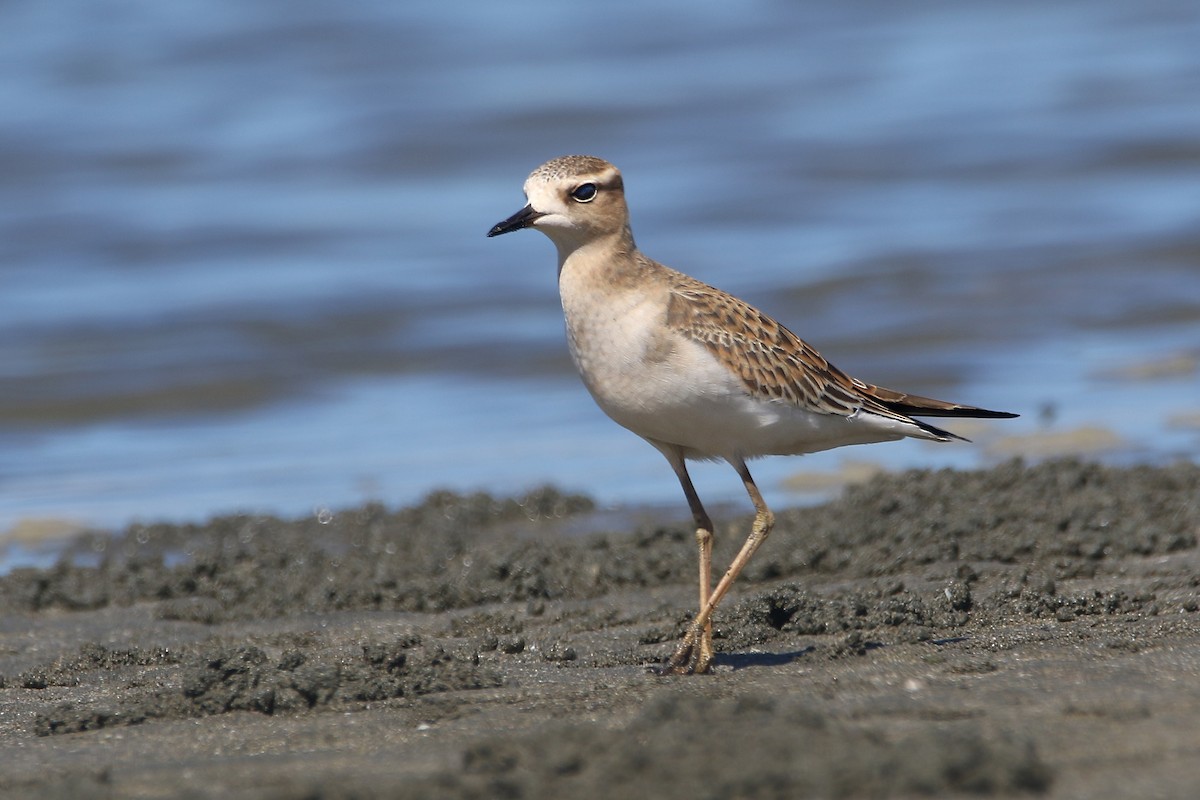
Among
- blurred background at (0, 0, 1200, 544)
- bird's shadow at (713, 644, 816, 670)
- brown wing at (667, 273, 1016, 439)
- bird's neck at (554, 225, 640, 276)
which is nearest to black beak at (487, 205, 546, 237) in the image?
bird's neck at (554, 225, 640, 276)

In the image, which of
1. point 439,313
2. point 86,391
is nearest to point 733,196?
point 439,313

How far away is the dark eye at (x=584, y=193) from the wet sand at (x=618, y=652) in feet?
5.17

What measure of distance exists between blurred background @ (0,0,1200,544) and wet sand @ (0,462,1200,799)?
4.55 ft

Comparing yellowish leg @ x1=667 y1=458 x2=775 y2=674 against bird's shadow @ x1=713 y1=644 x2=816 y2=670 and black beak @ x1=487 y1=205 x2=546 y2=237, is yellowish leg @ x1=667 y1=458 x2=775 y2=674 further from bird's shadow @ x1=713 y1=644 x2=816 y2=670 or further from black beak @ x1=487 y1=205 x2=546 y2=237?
black beak @ x1=487 y1=205 x2=546 y2=237

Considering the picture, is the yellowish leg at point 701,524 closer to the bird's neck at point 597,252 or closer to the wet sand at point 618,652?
the wet sand at point 618,652

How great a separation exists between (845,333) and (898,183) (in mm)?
5881

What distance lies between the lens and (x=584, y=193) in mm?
5590

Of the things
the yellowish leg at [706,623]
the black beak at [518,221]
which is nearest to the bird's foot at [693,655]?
the yellowish leg at [706,623]

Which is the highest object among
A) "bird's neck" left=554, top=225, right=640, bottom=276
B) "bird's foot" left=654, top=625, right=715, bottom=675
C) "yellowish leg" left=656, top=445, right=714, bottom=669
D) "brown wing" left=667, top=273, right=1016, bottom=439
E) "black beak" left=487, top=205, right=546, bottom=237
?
"black beak" left=487, top=205, right=546, bottom=237

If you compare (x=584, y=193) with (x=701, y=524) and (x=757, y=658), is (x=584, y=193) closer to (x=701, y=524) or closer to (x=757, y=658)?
(x=701, y=524)

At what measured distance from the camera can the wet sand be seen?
3586 millimetres

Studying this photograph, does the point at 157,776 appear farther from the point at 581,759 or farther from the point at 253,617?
the point at 253,617

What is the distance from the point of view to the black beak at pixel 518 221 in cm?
545

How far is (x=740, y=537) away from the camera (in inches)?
294
